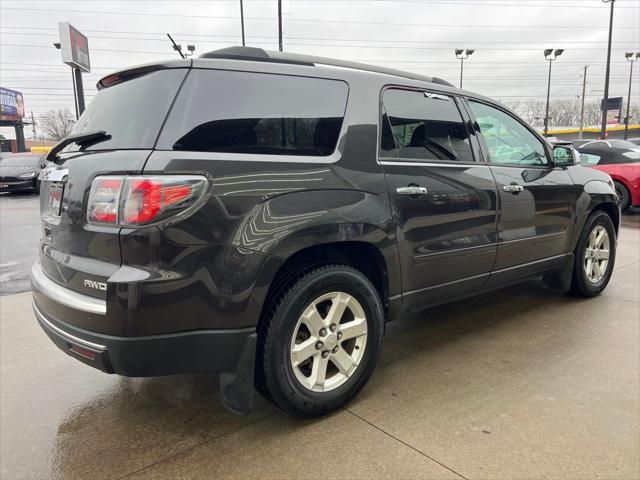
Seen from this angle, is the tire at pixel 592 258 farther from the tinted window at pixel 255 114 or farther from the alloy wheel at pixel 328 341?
the tinted window at pixel 255 114

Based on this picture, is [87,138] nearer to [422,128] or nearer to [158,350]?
[158,350]

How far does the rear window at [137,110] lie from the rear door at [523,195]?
222 centimetres

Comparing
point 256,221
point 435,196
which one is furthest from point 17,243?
point 435,196

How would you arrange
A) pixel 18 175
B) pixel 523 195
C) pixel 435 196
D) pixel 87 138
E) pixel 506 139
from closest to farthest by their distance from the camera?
pixel 87 138 < pixel 435 196 < pixel 523 195 < pixel 506 139 < pixel 18 175

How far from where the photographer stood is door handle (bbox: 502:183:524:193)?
11.6 ft

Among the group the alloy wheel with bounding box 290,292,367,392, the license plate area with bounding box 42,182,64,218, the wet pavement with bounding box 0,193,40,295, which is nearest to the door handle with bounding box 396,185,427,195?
the alloy wheel with bounding box 290,292,367,392

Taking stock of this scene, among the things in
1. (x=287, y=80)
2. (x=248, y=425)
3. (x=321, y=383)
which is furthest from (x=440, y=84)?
(x=248, y=425)

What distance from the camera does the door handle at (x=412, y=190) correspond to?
9.21 feet

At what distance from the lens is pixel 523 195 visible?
3684 millimetres

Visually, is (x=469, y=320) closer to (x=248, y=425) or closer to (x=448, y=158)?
(x=448, y=158)

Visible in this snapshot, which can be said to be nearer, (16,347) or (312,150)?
(312,150)

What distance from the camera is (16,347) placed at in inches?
144

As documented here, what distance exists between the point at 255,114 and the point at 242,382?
4.19ft

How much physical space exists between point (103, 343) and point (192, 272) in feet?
1.59
